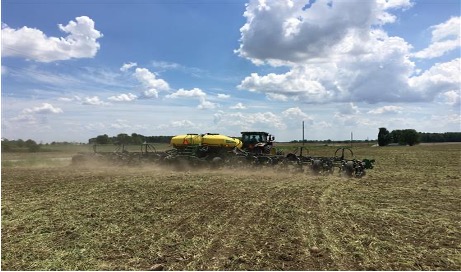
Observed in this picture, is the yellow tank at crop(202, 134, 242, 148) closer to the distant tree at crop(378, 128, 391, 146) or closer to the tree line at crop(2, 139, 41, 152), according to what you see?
the tree line at crop(2, 139, 41, 152)

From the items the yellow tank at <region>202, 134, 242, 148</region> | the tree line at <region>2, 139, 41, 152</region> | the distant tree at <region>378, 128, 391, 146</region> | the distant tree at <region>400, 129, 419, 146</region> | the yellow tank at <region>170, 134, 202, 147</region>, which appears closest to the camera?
the yellow tank at <region>202, 134, 242, 148</region>

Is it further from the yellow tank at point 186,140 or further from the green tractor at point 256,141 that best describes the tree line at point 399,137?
the yellow tank at point 186,140

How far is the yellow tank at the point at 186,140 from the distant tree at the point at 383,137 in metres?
92.5

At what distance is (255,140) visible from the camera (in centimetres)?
2647

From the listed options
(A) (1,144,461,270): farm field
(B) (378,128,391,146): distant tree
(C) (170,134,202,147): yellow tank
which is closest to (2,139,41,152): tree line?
(C) (170,134,202,147): yellow tank

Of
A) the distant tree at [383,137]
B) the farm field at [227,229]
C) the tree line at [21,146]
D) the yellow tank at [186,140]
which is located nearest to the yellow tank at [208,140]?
the yellow tank at [186,140]

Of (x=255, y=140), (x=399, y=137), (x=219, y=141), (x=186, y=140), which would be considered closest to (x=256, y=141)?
(x=255, y=140)

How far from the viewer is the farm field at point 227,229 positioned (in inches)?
256

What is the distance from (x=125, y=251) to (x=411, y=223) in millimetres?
6804

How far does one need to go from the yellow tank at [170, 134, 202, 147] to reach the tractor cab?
3.43 meters

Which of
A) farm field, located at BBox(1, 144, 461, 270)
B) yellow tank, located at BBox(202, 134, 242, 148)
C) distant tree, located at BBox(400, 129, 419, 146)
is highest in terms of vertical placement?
distant tree, located at BBox(400, 129, 419, 146)

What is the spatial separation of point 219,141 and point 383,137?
92929 millimetres

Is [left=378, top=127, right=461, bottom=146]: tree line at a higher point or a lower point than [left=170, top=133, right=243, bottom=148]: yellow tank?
higher

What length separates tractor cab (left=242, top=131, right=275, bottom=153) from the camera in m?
26.2
